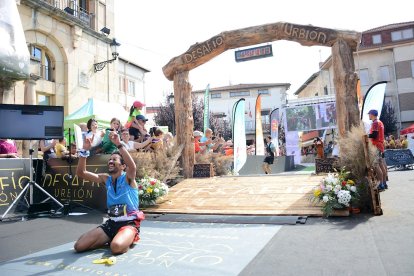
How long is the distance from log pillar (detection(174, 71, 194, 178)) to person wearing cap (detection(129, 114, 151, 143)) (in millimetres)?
1116

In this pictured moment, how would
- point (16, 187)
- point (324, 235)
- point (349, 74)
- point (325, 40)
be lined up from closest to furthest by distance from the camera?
point (324, 235) → point (16, 187) → point (349, 74) → point (325, 40)

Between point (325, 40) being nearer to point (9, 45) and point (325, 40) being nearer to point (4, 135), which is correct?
point (4, 135)

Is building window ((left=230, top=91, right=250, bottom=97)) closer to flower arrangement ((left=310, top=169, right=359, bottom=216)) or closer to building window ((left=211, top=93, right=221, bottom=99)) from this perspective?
building window ((left=211, top=93, right=221, bottom=99))

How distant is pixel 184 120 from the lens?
892 cm

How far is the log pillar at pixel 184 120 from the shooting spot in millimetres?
8797

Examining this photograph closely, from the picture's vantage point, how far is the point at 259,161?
49.5 feet

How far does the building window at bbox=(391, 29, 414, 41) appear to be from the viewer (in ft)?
A: 107

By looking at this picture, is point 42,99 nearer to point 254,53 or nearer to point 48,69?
point 48,69

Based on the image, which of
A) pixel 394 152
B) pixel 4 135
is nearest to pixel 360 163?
pixel 4 135

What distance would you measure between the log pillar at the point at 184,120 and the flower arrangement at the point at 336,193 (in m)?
3.99

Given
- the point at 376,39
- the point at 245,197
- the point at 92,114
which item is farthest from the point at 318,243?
the point at 376,39

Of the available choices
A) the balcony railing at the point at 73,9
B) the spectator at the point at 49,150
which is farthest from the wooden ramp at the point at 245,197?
the balcony railing at the point at 73,9

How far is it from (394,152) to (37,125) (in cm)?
1328

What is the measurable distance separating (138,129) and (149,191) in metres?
2.11
